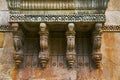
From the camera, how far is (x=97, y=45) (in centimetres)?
470

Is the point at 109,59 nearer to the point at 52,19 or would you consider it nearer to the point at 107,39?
the point at 107,39

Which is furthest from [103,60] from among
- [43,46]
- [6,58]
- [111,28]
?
[6,58]

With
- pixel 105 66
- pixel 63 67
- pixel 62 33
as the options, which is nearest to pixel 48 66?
pixel 63 67

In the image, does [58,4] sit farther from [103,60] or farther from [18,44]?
[103,60]

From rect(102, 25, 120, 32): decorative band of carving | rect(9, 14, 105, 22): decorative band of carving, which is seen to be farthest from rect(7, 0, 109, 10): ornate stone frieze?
rect(102, 25, 120, 32): decorative band of carving

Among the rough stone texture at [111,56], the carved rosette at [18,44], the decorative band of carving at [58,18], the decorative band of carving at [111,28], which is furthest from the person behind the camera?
the decorative band of carving at [111,28]

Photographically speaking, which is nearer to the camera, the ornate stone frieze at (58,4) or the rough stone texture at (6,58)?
the ornate stone frieze at (58,4)

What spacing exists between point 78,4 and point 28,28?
0.84 m

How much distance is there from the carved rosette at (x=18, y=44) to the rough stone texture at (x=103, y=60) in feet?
0.45

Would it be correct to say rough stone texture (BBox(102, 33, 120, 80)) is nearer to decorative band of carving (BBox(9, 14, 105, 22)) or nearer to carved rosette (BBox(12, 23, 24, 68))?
decorative band of carving (BBox(9, 14, 105, 22))

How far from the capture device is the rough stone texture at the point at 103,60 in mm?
4845

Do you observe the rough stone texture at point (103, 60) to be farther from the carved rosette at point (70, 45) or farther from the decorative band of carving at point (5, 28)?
the carved rosette at point (70, 45)

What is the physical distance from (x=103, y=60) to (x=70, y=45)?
589 millimetres

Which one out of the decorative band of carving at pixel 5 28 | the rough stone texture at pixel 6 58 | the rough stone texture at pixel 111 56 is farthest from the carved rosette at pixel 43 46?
the rough stone texture at pixel 111 56
